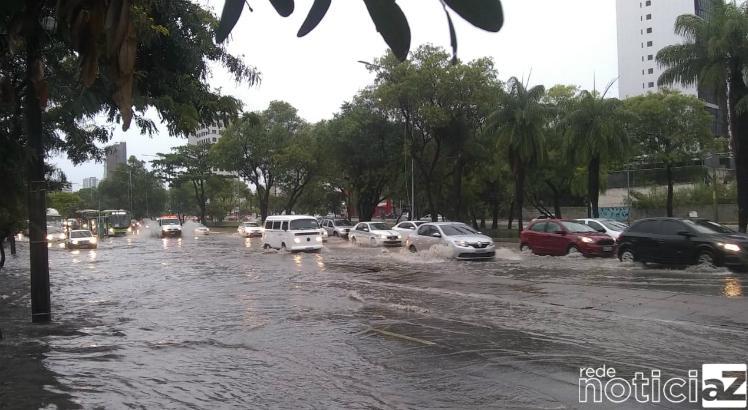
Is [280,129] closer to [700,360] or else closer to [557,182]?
[557,182]

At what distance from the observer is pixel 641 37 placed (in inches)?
4107

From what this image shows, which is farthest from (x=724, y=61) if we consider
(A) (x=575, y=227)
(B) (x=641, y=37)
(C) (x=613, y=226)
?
(B) (x=641, y=37)

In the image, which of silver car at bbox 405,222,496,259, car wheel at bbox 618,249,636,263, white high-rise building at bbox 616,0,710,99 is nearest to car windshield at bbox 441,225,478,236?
silver car at bbox 405,222,496,259

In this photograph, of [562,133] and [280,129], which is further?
[280,129]

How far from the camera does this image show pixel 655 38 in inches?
4003

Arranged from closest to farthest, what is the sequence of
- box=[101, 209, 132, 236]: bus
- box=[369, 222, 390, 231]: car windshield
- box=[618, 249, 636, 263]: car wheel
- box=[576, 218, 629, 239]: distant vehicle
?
box=[618, 249, 636, 263]: car wheel, box=[576, 218, 629, 239]: distant vehicle, box=[369, 222, 390, 231]: car windshield, box=[101, 209, 132, 236]: bus

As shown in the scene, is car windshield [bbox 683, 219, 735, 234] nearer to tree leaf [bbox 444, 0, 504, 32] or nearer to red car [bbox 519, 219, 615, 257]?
red car [bbox 519, 219, 615, 257]

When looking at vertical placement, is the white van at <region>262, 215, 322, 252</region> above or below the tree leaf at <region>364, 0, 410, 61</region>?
below

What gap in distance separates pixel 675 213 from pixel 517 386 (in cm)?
4801

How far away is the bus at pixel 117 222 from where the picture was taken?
190 ft

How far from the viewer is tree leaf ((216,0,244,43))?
1.85 metres

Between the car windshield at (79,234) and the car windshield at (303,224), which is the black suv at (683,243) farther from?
the car windshield at (79,234)

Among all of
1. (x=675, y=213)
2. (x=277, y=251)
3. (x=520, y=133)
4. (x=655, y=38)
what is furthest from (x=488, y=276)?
(x=655, y=38)

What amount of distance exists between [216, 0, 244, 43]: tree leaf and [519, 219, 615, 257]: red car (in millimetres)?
19103
